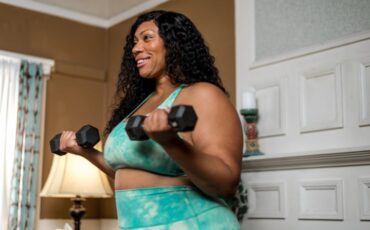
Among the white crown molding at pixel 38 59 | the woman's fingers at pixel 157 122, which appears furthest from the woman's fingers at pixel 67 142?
the white crown molding at pixel 38 59

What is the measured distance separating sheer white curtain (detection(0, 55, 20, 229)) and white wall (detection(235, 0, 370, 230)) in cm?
180

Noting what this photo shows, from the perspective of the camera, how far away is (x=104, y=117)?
5.02 metres

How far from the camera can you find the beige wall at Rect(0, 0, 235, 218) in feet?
14.5

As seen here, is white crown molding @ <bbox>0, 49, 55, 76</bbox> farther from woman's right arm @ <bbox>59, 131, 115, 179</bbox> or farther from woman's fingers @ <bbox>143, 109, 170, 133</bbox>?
woman's fingers @ <bbox>143, 109, 170, 133</bbox>

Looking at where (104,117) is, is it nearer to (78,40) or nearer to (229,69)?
(78,40)

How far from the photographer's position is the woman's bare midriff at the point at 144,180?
1357 millimetres

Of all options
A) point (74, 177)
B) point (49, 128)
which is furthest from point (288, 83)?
point (49, 128)

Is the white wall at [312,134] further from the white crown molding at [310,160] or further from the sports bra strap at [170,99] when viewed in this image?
the sports bra strap at [170,99]

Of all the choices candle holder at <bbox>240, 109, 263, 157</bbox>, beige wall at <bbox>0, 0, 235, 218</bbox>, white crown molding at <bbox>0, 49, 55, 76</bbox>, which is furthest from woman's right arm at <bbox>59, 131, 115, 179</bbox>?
white crown molding at <bbox>0, 49, 55, 76</bbox>

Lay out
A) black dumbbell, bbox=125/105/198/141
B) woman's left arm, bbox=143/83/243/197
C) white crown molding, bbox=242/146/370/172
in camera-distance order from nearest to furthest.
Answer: black dumbbell, bbox=125/105/198/141, woman's left arm, bbox=143/83/243/197, white crown molding, bbox=242/146/370/172

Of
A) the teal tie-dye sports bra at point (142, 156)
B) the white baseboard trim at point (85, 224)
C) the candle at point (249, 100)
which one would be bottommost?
the white baseboard trim at point (85, 224)

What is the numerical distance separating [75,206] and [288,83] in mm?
1828

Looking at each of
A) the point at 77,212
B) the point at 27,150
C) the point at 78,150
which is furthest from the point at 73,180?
the point at 78,150

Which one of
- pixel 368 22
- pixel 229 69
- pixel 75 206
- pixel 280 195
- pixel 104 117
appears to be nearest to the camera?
pixel 368 22
